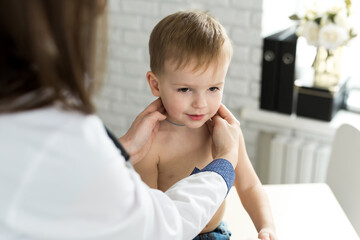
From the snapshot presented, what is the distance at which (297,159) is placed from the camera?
7.09 ft

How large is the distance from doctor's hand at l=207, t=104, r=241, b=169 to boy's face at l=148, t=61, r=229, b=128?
4cm

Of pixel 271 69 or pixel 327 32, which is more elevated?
pixel 327 32

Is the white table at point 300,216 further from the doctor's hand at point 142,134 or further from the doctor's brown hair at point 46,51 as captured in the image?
the doctor's brown hair at point 46,51

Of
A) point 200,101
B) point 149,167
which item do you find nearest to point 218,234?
point 149,167

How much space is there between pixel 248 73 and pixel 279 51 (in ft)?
0.66

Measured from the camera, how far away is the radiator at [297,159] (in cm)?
211

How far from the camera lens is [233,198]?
4.90 feet

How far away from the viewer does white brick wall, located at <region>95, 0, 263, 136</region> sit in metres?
2.14

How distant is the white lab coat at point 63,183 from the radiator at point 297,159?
1503 millimetres

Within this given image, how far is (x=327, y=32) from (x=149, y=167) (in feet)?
3.38

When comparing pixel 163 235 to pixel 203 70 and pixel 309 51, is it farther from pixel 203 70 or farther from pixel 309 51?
pixel 309 51

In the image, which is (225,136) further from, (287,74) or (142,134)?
(287,74)

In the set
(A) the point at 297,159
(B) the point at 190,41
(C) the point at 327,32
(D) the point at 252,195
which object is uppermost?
(B) the point at 190,41

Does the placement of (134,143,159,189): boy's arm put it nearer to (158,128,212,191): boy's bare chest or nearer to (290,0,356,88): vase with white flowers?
(158,128,212,191): boy's bare chest
